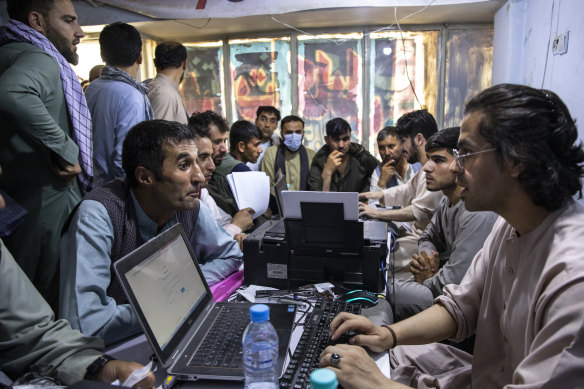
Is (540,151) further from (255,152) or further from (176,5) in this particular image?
(176,5)

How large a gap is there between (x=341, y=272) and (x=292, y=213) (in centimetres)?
30

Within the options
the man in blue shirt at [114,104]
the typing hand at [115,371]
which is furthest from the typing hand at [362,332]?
the man in blue shirt at [114,104]

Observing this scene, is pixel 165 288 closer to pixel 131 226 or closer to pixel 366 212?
pixel 131 226

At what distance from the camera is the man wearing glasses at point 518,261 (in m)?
0.83

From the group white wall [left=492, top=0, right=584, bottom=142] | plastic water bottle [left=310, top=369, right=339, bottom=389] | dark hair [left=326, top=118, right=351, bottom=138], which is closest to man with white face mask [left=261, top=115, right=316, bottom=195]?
dark hair [left=326, top=118, right=351, bottom=138]

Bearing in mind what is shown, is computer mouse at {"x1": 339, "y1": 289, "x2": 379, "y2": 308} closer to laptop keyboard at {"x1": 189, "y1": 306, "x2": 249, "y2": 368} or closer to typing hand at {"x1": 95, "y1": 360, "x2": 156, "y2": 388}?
laptop keyboard at {"x1": 189, "y1": 306, "x2": 249, "y2": 368}

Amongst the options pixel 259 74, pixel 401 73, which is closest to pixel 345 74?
pixel 401 73

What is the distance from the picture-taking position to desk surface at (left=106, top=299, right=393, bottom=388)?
0.99 metres

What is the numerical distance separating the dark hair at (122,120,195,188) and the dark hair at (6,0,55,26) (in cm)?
94

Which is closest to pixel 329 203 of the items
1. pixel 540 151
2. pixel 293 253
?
pixel 293 253

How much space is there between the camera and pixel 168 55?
2.90 meters

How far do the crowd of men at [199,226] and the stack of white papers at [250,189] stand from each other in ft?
0.38

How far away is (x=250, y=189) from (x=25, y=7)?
4.84 ft

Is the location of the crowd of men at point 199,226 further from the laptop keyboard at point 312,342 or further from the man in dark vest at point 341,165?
the man in dark vest at point 341,165
